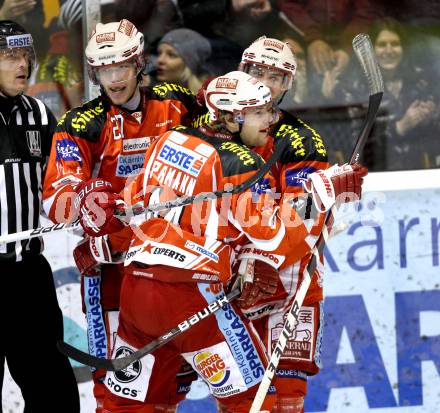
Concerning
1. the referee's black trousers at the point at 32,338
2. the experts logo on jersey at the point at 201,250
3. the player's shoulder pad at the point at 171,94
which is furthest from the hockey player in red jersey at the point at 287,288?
the referee's black trousers at the point at 32,338

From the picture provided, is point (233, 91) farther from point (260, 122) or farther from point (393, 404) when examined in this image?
point (393, 404)

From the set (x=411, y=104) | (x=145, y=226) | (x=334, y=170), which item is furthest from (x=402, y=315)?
(x=145, y=226)

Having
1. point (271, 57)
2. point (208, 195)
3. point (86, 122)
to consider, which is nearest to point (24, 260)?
point (86, 122)

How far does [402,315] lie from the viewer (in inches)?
213

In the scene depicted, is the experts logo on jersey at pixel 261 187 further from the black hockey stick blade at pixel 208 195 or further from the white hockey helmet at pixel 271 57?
the white hockey helmet at pixel 271 57

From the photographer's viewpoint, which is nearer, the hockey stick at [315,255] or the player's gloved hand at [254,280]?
the hockey stick at [315,255]

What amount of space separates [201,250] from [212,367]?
0.37 metres

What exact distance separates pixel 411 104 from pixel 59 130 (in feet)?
5.89

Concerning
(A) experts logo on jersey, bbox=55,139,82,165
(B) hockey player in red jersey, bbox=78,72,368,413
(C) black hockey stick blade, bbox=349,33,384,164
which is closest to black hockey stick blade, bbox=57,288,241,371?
(B) hockey player in red jersey, bbox=78,72,368,413

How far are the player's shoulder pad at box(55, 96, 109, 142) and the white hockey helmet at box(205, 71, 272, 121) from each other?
1.48ft

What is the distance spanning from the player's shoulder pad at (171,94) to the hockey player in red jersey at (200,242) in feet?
1.43

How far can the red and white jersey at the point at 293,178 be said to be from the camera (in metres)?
4.51

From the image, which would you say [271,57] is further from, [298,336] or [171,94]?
[298,336]

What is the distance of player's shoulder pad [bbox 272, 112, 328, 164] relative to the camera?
4527 mm
